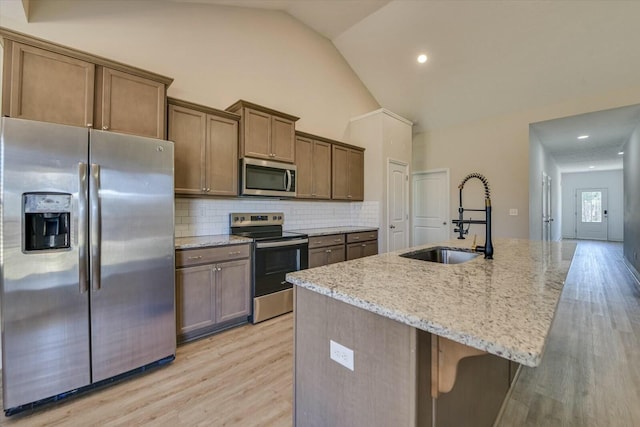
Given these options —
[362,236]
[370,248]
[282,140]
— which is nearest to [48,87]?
[282,140]

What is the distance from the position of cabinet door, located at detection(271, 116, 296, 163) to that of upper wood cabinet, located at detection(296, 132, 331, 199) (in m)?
0.28

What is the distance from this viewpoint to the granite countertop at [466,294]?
670mm

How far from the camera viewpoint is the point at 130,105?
2215 mm

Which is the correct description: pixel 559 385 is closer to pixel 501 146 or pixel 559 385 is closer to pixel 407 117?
pixel 501 146

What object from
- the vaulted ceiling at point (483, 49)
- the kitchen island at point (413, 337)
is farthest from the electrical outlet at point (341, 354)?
the vaulted ceiling at point (483, 49)

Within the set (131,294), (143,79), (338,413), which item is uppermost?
(143,79)

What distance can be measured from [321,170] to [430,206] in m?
2.88

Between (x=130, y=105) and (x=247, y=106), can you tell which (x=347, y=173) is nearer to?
(x=247, y=106)

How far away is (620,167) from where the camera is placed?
9039 millimetres

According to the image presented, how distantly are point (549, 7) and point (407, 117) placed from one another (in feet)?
8.36

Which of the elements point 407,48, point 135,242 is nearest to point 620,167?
point 407,48

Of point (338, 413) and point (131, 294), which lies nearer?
point (338, 413)

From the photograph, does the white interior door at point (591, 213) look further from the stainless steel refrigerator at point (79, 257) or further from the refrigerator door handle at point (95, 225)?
the refrigerator door handle at point (95, 225)

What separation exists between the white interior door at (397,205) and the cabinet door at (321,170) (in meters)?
1.12
